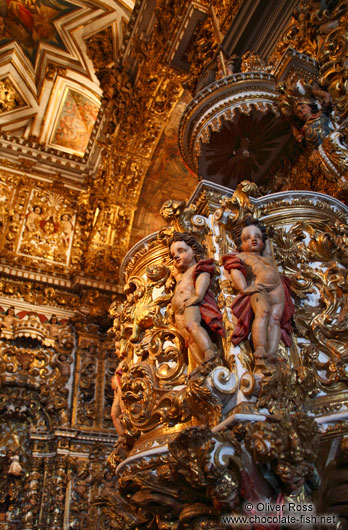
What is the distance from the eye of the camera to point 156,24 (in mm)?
8688

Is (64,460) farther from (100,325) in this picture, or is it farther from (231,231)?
(231,231)

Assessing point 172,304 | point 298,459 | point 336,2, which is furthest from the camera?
point 336,2

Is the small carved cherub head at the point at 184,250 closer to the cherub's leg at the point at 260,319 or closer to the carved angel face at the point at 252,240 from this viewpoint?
the carved angel face at the point at 252,240

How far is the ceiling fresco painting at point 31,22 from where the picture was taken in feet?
36.7

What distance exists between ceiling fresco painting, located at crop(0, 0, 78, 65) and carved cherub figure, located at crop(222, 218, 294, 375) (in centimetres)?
1026

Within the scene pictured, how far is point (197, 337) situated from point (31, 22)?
437 inches

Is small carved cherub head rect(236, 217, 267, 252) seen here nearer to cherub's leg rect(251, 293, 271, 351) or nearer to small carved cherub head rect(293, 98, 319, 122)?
cherub's leg rect(251, 293, 271, 351)

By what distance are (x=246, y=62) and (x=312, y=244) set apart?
9.75ft

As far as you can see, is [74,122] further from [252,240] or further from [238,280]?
[238,280]

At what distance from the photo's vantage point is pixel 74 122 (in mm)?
12289

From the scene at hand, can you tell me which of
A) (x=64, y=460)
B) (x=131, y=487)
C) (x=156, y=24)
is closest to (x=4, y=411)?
(x=64, y=460)

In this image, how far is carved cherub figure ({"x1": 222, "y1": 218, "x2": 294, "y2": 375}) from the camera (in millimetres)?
3102

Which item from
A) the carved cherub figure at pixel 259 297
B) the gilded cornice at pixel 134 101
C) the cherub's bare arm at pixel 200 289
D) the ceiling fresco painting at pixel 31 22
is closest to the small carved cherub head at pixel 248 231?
the carved cherub figure at pixel 259 297

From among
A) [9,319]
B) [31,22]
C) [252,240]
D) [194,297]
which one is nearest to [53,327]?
[9,319]
